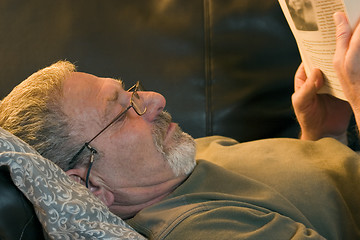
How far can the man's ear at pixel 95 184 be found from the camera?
3.65 feet

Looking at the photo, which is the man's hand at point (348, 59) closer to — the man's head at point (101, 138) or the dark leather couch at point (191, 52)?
the man's head at point (101, 138)

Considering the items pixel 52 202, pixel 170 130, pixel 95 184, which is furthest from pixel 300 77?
pixel 52 202

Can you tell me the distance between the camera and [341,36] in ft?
3.41

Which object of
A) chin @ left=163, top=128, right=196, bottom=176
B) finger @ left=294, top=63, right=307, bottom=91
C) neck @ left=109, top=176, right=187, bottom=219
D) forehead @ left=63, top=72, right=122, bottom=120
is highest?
forehead @ left=63, top=72, right=122, bottom=120

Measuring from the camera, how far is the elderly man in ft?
3.44

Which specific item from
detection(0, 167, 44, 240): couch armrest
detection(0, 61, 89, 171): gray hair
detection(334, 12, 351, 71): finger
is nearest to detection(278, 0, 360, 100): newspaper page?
detection(334, 12, 351, 71): finger

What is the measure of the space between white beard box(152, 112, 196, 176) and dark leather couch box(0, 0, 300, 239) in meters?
0.38

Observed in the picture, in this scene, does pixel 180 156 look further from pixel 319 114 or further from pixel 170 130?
pixel 319 114

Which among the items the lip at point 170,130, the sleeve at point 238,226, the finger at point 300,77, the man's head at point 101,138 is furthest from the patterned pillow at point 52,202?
the finger at point 300,77

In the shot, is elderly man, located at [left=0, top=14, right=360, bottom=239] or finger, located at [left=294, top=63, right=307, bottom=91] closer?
elderly man, located at [left=0, top=14, right=360, bottom=239]

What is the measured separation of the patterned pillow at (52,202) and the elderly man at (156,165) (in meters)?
0.18

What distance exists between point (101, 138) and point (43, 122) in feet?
0.45

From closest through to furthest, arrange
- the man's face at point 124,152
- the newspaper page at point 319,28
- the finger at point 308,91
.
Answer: the newspaper page at point 319,28
the man's face at point 124,152
the finger at point 308,91

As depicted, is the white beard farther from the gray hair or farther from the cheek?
the gray hair
